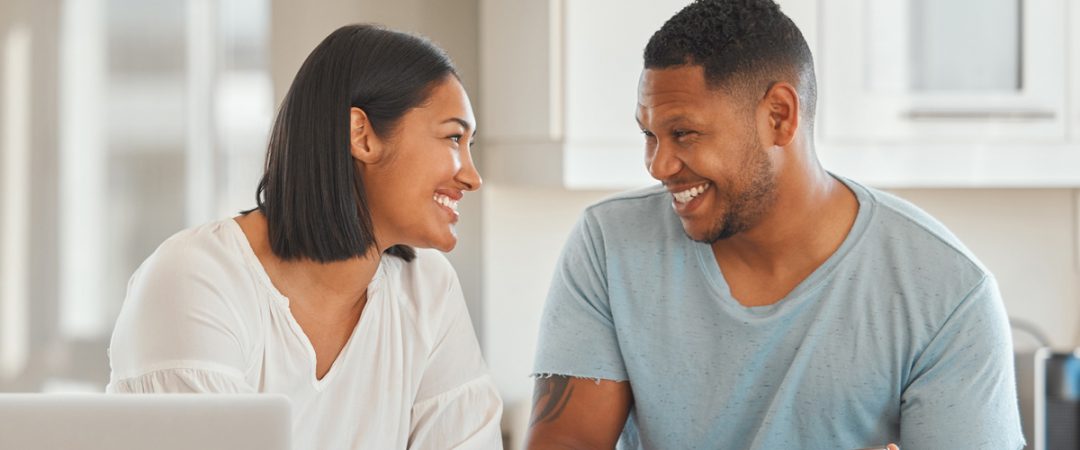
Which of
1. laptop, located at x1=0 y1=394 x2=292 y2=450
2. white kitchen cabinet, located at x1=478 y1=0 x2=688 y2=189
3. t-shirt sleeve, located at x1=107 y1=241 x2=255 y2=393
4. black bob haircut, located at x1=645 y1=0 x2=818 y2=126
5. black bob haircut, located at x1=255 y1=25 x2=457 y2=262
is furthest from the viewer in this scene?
white kitchen cabinet, located at x1=478 y1=0 x2=688 y2=189

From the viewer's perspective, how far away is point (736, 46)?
59.9 inches

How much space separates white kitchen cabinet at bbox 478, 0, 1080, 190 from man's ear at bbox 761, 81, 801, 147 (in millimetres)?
583

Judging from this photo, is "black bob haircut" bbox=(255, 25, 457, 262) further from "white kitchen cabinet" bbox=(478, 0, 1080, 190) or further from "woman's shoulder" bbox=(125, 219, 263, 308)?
"white kitchen cabinet" bbox=(478, 0, 1080, 190)

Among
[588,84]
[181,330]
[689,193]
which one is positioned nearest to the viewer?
[181,330]

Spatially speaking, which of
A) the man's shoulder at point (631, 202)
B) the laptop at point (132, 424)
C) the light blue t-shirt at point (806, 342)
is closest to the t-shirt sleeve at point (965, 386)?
the light blue t-shirt at point (806, 342)

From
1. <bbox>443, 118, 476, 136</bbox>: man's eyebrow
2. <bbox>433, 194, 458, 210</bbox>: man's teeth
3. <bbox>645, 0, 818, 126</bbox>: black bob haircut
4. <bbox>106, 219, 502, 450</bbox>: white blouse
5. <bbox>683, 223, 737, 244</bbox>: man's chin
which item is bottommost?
<bbox>106, 219, 502, 450</bbox>: white blouse

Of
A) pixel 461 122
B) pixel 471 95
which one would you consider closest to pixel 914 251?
pixel 461 122

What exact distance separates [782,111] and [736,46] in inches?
4.1

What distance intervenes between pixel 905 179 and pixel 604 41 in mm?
609

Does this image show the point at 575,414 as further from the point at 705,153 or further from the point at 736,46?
the point at 736,46

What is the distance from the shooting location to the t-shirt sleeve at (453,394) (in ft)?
4.92

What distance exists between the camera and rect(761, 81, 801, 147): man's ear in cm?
154

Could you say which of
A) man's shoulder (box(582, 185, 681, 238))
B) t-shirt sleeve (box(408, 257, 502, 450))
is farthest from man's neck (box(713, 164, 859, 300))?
t-shirt sleeve (box(408, 257, 502, 450))

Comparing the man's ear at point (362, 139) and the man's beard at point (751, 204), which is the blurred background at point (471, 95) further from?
the man's ear at point (362, 139)
